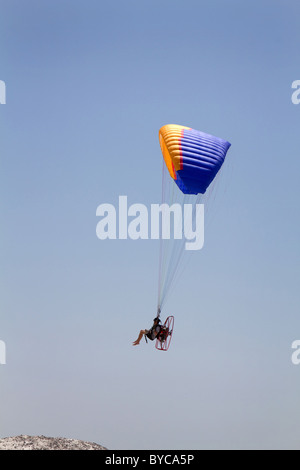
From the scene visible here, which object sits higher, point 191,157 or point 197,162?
point 191,157

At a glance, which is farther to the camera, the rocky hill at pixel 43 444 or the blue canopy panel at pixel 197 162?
the rocky hill at pixel 43 444

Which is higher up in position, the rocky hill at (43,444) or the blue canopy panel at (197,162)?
the blue canopy panel at (197,162)

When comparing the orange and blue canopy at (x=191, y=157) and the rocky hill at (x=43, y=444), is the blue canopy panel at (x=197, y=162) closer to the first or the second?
the orange and blue canopy at (x=191, y=157)

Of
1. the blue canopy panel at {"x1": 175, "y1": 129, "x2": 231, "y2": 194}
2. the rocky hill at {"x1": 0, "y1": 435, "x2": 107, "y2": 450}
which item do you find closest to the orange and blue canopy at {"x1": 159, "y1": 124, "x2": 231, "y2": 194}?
the blue canopy panel at {"x1": 175, "y1": 129, "x2": 231, "y2": 194}

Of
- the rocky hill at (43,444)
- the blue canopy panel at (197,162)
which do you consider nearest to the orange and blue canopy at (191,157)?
the blue canopy panel at (197,162)

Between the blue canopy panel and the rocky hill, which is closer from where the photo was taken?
the blue canopy panel

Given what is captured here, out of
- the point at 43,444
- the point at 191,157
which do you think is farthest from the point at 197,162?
the point at 43,444

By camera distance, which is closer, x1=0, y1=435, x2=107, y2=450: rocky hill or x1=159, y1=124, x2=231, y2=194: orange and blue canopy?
x1=159, y1=124, x2=231, y2=194: orange and blue canopy

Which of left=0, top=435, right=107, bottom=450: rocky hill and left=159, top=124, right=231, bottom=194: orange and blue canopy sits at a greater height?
left=159, top=124, right=231, bottom=194: orange and blue canopy

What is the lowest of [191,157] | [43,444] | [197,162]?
[43,444]

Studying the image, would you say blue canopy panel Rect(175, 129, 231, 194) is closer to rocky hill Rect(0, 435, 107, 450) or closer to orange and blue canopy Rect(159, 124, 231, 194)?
orange and blue canopy Rect(159, 124, 231, 194)

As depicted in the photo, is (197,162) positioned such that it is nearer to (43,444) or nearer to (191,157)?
(191,157)
